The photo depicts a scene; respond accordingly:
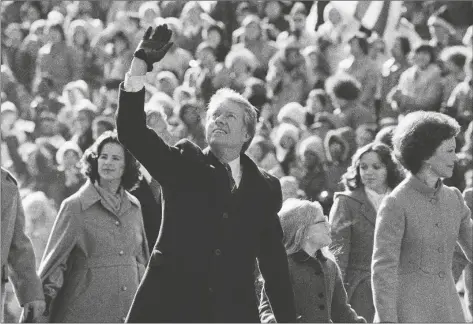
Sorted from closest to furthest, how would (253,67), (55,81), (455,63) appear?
(455,63)
(253,67)
(55,81)

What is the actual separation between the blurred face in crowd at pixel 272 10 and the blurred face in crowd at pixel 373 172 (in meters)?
11.0

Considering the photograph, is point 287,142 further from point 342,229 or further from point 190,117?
point 342,229

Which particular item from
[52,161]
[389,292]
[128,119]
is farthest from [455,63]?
[128,119]

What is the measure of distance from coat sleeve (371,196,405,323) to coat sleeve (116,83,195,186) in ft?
4.24

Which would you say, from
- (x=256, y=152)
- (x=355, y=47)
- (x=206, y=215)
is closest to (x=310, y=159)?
(x=256, y=152)

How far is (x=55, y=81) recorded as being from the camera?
71.6 feet

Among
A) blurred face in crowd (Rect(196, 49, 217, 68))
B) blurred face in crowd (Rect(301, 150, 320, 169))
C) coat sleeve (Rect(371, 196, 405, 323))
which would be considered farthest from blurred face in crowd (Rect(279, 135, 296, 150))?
coat sleeve (Rect(371, 196, 405, 323))

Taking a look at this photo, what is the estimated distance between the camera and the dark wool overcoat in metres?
6.91

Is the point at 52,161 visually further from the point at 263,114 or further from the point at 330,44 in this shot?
the point at 330,44

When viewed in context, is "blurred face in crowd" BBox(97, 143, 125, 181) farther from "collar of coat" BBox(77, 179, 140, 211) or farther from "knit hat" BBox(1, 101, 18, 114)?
"knit hat" BBox(1, 101, 18, 114)

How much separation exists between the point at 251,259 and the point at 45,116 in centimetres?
1195

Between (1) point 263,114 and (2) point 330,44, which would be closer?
(1) point 263,114

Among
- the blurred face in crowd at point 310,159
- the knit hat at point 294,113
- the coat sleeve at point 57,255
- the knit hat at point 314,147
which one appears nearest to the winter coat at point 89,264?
the coat sleeve at point 57,255

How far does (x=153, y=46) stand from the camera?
6734 mm
